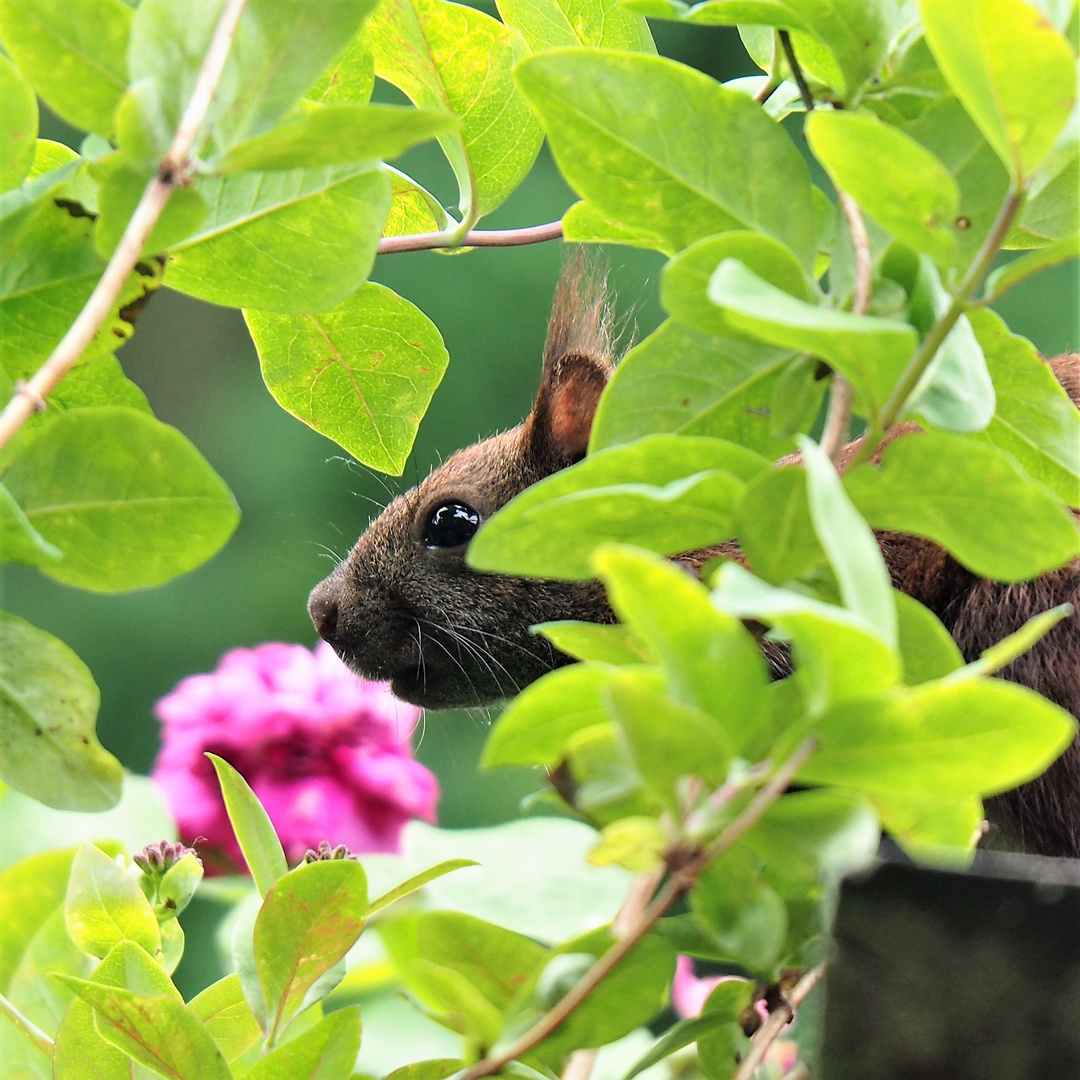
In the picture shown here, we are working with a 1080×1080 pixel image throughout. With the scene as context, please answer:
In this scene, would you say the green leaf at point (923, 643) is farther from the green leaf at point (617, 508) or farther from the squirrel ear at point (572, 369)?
the squirrel ear at point (572, 369)

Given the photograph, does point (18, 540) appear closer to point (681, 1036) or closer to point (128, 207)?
point (128, 207)

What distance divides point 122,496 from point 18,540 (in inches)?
1.0

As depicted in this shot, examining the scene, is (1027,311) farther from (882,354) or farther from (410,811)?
(882,354)

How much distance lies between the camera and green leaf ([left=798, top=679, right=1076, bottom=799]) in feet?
0.62

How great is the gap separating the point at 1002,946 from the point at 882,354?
0.10 meters

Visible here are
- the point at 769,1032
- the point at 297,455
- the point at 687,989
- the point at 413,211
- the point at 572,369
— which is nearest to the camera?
the point at 769,1032

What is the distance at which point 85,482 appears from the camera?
0.30m

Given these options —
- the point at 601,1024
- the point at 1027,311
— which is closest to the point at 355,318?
the point at 601,1024

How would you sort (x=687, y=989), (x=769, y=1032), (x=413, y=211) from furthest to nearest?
(x=687, y=989)
(x=413, y=211)
(x=769, y=1032)

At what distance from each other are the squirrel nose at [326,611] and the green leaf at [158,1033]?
0.74 m

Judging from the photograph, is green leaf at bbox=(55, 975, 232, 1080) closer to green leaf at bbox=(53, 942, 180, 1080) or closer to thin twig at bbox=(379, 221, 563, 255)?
green leaf at bbox=(53, 942, 180, 1080)

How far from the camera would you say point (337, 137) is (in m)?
0.26

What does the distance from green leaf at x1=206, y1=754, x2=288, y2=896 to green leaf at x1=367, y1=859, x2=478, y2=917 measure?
0.03 m

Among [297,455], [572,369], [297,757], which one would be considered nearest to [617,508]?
[572,369]
